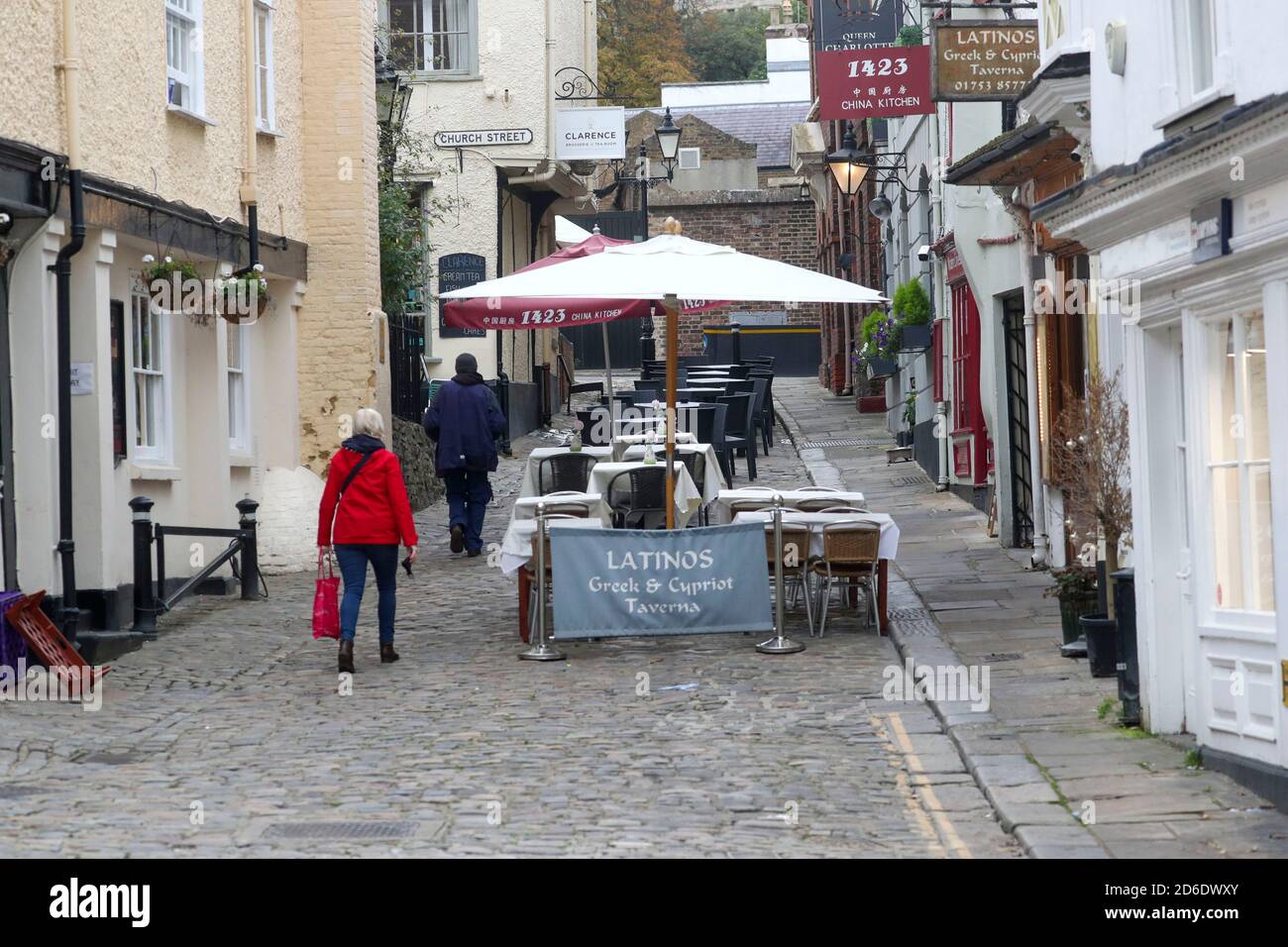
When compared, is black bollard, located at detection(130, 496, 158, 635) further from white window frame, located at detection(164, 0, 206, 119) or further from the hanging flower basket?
white window frame, located at detection(164, 0, 206, 119)

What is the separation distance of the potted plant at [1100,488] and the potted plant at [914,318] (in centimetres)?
1110

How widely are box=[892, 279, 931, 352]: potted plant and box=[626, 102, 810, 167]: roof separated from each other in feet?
107

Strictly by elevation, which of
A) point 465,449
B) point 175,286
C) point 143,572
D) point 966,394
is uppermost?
point 175,286

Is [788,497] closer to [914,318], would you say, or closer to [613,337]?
[914,318]

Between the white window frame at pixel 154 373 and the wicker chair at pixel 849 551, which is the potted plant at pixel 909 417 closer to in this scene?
the wicker chair at pixel 849 551

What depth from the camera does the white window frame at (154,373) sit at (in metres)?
13.6

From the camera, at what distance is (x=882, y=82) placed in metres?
17.4

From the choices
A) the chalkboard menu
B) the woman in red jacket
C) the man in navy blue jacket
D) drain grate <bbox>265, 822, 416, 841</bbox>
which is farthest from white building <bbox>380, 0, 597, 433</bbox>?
drain grate <bbox>265, 822, 416, 841</bbox>

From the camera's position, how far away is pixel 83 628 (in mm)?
12117

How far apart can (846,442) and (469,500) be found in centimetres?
1056

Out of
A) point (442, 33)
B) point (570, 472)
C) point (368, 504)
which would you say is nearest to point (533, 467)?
point (570, 472)

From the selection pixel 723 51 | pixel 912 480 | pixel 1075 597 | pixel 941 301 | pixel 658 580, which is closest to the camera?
pixel 1075 597

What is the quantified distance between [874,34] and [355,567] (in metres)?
12.4

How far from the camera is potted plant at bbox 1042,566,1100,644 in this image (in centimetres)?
1055
